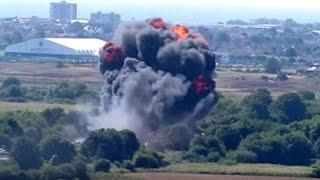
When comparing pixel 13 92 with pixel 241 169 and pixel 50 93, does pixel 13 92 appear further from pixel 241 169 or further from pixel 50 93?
pixel 241 169

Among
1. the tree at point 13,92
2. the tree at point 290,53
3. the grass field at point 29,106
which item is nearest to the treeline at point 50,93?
the tree at point 13,92

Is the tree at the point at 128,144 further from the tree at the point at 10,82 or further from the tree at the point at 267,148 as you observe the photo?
the tree at the point at 10,82

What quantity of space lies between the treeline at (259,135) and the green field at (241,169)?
1950 millimetres

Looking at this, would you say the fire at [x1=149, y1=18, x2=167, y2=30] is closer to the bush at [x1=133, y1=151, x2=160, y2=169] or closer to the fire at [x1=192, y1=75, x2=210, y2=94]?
the fire at [x1=192, y1=75, x2=210, y2=94]

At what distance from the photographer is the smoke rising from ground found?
222 ft

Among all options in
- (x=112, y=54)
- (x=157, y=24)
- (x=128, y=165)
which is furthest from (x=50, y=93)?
(x=128, y=165)

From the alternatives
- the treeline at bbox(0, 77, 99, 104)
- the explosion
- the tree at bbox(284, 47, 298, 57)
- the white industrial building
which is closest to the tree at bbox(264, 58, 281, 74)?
the white industrial building

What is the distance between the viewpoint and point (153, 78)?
6912cm

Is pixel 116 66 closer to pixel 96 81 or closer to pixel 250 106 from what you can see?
pixel 250 106

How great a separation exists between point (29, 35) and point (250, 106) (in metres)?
102

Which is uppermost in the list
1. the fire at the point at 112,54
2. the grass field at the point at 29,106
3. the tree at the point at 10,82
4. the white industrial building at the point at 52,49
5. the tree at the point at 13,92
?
the fire at the point at 112,54

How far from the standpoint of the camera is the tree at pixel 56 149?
5650 cm

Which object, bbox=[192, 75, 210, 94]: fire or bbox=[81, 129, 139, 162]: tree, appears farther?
bbox=[192, 75, 210, 94]: fire

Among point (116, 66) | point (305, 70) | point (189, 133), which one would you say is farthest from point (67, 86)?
point (305, 70)
